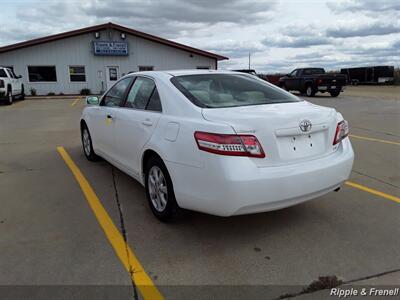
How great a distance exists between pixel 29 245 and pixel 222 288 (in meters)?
1.91

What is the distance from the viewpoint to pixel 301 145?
3.39 m

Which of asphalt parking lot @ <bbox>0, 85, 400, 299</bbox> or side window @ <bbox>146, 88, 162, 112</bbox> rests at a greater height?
side window @ <bbox>146, 88, 162, 112</bbox>

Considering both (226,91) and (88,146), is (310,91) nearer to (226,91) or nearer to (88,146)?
(88,146)

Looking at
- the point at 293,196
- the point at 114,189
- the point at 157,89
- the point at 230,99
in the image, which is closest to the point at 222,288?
the point at 293,196

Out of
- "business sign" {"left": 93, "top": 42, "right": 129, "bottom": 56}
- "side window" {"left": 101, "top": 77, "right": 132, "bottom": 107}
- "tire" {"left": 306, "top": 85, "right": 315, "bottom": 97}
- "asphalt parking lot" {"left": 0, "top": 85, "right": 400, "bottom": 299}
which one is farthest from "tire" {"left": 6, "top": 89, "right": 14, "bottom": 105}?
"tire" {"left": 306, "top": 85, "right": 315, "bottom": 97}

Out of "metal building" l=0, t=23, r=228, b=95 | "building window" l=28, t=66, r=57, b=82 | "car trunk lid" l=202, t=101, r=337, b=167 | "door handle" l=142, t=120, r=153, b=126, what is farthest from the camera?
"building window" l=28, t=66, r=57, b=82

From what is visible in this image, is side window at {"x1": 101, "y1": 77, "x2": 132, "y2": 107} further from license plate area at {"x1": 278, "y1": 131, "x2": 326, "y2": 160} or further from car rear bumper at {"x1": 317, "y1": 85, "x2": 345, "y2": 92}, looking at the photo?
car rear bumper at {"x1": 317, "y1": 85, "x2": 345, "y2": 92}

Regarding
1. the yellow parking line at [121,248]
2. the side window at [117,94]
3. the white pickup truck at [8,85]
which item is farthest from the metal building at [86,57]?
the yellow parking line at [121,248]

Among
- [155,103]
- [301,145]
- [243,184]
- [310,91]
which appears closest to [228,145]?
[243,184]

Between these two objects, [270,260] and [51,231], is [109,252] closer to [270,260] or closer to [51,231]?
[51,231]

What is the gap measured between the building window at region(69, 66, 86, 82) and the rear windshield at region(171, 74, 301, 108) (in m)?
24.9

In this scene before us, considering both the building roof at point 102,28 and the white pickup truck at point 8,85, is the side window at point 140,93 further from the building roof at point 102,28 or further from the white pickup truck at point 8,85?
the building roof at point 102,28

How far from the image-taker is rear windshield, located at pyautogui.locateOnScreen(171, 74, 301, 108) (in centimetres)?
376

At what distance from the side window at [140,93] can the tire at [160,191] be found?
82 centimetres
